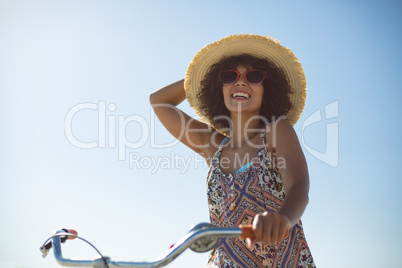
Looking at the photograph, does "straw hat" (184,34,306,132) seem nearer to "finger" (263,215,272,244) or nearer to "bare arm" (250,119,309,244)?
"bare arm" (250,119,309,244)

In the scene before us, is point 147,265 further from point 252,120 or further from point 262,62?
point 262,62

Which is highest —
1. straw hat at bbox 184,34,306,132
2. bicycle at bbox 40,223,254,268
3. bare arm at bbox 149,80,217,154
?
straw hat at bbox 184,34,306,132

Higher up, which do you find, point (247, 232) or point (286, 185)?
point (286, 185)

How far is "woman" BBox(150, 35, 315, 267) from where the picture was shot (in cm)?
A: 263

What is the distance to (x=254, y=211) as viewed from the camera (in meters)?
2.79

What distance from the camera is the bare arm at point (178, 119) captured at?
377cm

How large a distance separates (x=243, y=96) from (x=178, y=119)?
0.76 meters

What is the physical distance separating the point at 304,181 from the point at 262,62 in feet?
5.17

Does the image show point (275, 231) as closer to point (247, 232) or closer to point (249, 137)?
point (247, 232)

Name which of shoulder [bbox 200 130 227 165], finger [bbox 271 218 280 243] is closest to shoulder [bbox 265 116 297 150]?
shoulder [bbox 200 130 227 165]

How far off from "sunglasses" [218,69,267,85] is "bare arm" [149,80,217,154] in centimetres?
58

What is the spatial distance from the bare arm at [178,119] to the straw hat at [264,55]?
0.31 meters

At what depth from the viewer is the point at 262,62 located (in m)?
3.66

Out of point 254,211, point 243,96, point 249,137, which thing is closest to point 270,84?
point 243,96
